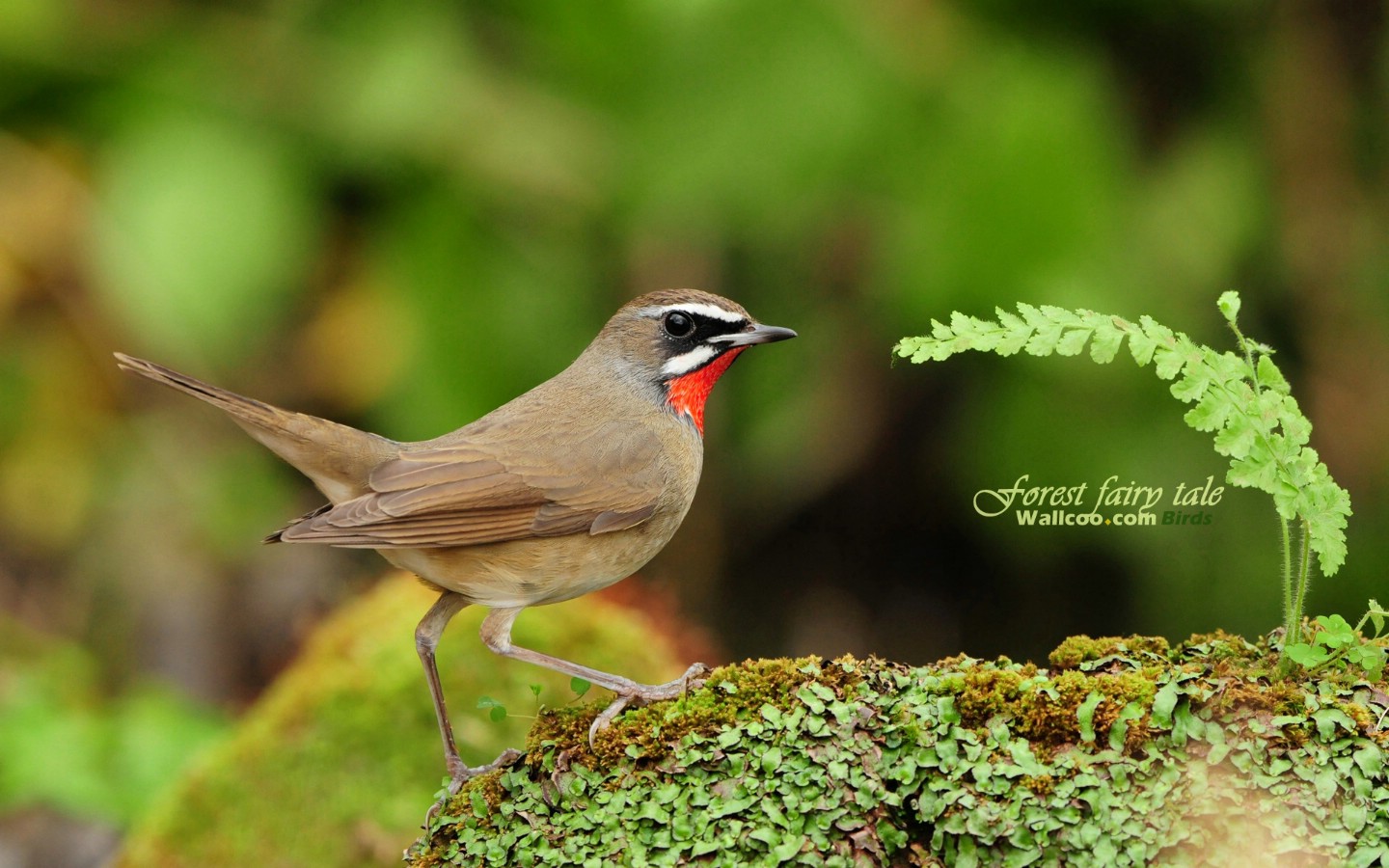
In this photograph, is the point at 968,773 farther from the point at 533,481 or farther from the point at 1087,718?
the point at 533,481

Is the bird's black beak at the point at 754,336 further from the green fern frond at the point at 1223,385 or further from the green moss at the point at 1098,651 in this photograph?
the green moss at the point at 1098,651

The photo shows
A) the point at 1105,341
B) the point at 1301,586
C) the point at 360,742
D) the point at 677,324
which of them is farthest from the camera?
the point at 360,742

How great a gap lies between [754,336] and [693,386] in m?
0.35

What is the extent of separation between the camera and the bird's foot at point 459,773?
4234mm

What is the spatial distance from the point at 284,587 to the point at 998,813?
6.78 m

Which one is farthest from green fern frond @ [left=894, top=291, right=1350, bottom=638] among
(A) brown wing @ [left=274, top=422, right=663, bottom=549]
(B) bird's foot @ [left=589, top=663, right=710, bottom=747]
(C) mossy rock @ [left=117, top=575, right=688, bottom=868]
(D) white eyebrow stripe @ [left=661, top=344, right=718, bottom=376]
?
(C) mossy rock @ [left=117, top=575, right=688, bottom=868]

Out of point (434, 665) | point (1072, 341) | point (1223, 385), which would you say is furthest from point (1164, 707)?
point (434, 665)

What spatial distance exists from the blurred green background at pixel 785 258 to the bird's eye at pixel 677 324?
1672mm

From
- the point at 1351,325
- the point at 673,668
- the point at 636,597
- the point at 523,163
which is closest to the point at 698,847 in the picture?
the point at 673,668

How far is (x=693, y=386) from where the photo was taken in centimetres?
513

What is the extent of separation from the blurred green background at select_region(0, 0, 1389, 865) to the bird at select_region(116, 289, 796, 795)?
4.30 ft

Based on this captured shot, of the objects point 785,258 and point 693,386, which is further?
point 785,258

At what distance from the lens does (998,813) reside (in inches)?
140

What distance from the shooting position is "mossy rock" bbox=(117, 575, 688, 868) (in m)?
5.42
